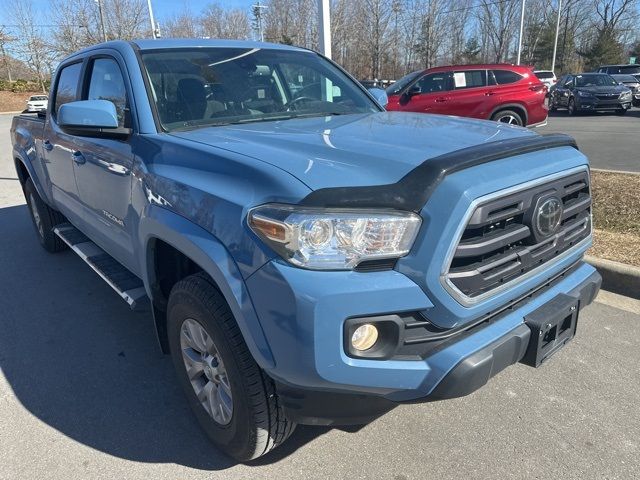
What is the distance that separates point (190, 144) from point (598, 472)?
2376 millimetres

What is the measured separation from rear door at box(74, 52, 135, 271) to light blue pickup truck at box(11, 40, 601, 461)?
29 mm

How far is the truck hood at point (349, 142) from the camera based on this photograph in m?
2.00

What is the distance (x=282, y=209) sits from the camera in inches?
73.2

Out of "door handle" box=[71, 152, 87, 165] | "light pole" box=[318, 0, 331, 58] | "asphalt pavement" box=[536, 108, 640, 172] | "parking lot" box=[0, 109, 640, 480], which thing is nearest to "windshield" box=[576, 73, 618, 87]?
"asphalt pavement" box=[536, 108, 640, 172]

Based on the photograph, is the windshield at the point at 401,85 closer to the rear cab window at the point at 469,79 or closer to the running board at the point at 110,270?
the rear cab window at the point at 469,79

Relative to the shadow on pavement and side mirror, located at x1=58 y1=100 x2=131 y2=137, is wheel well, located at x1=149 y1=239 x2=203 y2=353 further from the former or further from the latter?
side mirror, located at x1=58 y1=100 x2=131 y2=137

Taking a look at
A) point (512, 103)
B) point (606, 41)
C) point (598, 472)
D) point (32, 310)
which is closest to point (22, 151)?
point (32, 310)

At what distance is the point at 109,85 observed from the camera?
3.41 meters

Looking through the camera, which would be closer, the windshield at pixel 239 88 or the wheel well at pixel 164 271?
the wheel well at pixel 164 271

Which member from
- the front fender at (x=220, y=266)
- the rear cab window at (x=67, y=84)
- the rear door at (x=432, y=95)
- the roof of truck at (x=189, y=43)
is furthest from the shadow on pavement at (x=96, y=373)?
the rear door at (x=432, y=95)

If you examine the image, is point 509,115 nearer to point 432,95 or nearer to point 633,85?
point 432,95

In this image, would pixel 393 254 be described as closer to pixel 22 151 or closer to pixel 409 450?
pixel 409 450

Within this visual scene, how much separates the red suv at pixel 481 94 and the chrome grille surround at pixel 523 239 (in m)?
10.1

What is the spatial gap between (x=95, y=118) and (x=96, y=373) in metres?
1.58
